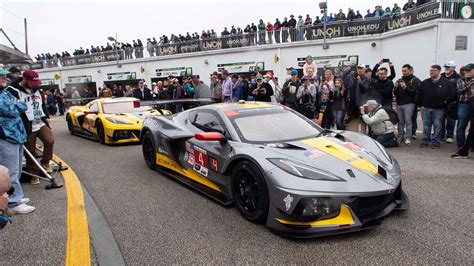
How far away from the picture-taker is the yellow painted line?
2.78 m

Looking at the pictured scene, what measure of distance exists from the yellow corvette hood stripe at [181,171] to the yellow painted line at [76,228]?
3.94ft

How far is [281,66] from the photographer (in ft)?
69.0

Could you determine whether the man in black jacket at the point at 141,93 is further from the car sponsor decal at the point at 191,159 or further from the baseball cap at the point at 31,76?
the car sponsor decal at the point at 191,159

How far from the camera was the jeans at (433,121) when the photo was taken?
6.89m

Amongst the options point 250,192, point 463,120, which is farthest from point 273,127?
point 463,120

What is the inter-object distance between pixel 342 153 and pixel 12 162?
3.69 metres

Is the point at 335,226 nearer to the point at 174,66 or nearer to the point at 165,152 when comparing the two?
the point at 165,152

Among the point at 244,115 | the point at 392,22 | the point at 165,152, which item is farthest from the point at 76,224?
the point at 392,22

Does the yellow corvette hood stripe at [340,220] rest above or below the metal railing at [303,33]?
below

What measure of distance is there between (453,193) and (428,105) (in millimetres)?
3394

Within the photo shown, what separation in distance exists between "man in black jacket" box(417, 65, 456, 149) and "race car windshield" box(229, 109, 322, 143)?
12.6 feet

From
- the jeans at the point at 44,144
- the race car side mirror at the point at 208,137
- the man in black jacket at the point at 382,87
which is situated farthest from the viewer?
the man in black jacket at the point at 382,87

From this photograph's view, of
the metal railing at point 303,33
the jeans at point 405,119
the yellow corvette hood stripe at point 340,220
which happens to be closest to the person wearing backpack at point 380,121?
the jeans at point 405,119

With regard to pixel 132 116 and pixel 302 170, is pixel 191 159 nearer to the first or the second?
pixel 302 170
